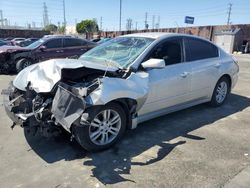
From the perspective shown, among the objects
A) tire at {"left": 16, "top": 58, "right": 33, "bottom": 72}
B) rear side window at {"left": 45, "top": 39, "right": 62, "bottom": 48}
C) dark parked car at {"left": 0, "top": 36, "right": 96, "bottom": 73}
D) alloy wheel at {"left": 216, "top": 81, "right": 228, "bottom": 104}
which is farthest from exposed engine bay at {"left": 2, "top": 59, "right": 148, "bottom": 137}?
rear side window at {"left": 45, "top": 39, "right": 62, "bottom": 48}

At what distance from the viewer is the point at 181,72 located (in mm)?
4750

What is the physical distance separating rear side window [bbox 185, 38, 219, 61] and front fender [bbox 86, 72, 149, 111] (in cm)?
140

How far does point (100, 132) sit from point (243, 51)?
31470 mm

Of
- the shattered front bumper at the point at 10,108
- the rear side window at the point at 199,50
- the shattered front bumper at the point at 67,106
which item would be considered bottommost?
the shattered front bumper at the point at 10,108

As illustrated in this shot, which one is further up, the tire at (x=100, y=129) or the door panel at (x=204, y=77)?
the door panel at (x=204, y=77)

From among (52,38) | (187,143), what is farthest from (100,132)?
(52,38)

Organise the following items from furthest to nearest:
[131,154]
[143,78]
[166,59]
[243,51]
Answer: [243,51], [166,59], [143,78], [131,154]

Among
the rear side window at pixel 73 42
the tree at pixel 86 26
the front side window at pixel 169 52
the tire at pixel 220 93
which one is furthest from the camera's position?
the tree at pixel 86 26

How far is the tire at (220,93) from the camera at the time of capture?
5883 millimetres

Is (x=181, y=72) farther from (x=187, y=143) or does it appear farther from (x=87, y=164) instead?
(x=87, y=164)

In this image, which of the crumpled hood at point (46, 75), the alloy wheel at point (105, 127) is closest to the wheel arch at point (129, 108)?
the alloy wheel at point (105, 127)

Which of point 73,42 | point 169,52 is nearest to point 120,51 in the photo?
point 169,52

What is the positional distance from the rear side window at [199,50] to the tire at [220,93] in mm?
637

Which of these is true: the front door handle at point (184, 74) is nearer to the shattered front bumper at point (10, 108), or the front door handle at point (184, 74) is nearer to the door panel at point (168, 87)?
the door panel at point (168, 87)
